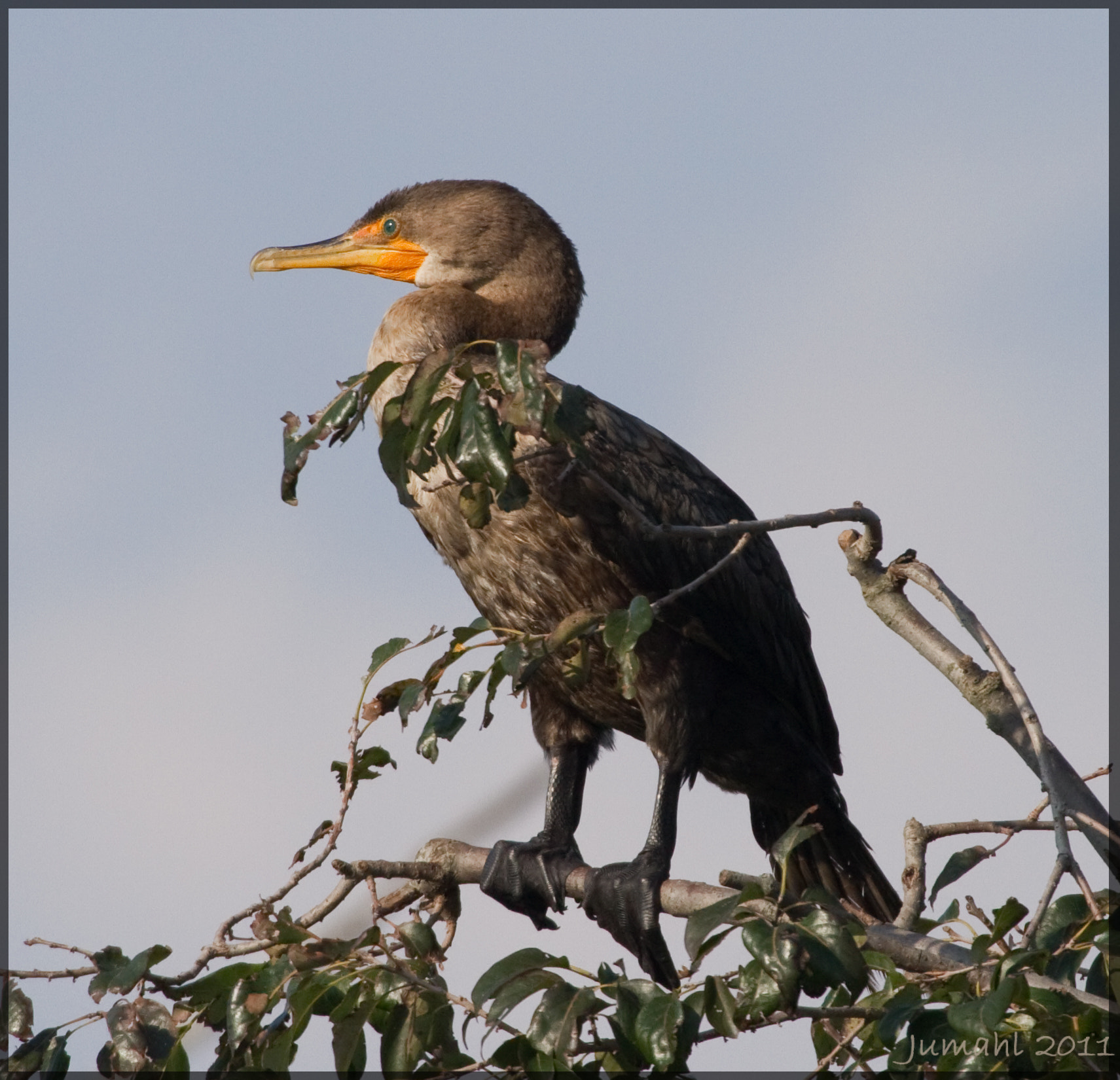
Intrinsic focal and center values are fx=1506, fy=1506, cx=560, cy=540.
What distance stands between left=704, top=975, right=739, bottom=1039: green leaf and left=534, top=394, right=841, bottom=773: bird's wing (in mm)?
1965

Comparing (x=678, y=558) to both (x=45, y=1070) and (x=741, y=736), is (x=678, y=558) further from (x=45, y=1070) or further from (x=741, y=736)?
(x=45, y=1070)

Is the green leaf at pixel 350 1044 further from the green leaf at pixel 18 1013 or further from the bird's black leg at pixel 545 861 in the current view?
the bird's black leg at pixel 545 861

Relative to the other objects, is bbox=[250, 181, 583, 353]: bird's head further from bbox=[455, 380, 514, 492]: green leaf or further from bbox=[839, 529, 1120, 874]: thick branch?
bbox=[455, 380, 514, 492]: green leaf

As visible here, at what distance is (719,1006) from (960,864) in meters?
0.58

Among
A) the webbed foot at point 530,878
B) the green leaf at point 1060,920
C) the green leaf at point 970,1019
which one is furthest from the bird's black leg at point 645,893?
the green leaf at point 970,1019

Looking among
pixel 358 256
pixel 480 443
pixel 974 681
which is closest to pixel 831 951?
pixel 974 681

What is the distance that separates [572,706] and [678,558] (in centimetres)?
73

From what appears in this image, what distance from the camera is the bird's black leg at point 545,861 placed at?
4.64 meters

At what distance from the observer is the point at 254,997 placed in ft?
9.43

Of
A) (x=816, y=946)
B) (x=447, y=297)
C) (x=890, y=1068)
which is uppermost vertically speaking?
(x=447, y=297)


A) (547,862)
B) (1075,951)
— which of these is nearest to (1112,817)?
(1075,951)

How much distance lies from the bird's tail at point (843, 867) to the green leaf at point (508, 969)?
7.61 feet

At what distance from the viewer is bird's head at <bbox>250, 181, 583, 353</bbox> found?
562cm

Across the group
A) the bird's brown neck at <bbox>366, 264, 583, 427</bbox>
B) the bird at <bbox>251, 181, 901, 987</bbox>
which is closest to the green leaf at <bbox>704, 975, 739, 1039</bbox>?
the bird at <bbox>251, 181, 901, 987</bbox>
